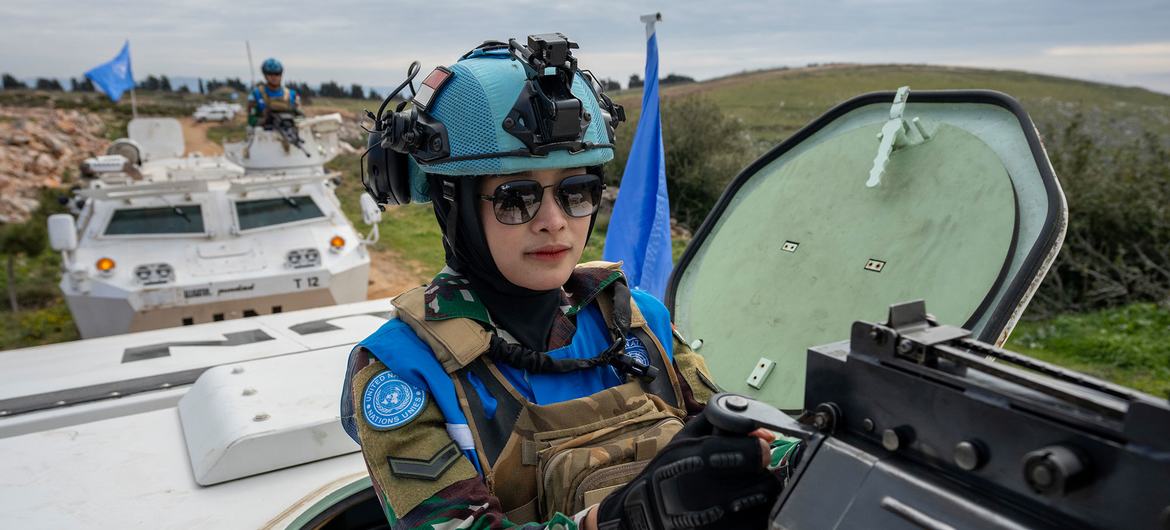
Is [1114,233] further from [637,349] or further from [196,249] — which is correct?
[196,249]

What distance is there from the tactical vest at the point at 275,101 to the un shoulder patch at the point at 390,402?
8.87 meters

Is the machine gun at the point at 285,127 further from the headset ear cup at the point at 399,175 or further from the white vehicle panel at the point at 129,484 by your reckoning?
the headset ear cup at the point at 399,175

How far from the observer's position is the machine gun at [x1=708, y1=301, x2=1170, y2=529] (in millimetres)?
895

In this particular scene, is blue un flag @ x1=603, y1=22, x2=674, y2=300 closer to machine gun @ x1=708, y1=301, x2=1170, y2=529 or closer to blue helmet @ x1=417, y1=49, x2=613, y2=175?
blue helmet @ x1=417, y1=49, x2=613, y2=175

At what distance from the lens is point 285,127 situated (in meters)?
9.72

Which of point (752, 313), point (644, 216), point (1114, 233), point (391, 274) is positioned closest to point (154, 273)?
point (644, 216)

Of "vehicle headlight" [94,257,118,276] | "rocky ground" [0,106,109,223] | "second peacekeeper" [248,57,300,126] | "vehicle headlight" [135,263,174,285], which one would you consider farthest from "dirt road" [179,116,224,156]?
"vehicle headlight" [135,263,174,285]

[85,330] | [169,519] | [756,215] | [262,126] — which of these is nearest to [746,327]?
[756,215]

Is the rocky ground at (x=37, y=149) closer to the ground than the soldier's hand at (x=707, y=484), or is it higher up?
closer to the ground

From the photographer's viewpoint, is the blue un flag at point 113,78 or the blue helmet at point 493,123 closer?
the blue helmet at point 493,123

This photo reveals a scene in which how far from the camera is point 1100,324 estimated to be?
8.90 metres

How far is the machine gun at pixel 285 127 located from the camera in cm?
970

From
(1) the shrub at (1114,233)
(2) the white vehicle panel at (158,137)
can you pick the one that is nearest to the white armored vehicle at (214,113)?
(2) the white vehicle panel at (158,137)

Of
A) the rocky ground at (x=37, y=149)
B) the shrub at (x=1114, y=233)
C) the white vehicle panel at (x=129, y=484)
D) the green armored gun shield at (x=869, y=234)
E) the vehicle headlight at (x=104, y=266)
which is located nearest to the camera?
the green armored gun shield at (x=869, y=234)
